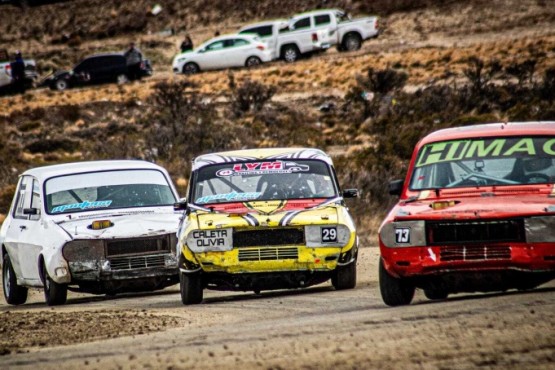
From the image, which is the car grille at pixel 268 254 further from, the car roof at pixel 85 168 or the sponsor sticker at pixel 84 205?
the car roof at pixel 85 168

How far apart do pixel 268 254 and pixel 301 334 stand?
3587mm

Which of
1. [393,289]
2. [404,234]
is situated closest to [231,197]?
[393,289]

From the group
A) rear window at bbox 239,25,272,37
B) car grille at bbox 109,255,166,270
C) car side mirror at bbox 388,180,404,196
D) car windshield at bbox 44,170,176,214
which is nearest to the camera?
car side mirror at bbox 388,180,404,196

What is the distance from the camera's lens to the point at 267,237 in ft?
44.2

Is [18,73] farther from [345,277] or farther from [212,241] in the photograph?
[212,241]

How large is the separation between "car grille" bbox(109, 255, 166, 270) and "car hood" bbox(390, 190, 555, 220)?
12.7ft

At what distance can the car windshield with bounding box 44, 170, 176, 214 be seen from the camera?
1576cm

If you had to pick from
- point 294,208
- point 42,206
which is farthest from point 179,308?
point 42,206

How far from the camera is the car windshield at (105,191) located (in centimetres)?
1576

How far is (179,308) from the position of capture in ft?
43.6

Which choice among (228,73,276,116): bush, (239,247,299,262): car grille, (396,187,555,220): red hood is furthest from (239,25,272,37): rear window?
(396,187,555,220): red hood

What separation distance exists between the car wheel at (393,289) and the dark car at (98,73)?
43.7 metres

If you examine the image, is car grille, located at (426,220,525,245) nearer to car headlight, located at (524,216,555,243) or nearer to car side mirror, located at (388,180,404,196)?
car headlight, located at (524,216,555,243)

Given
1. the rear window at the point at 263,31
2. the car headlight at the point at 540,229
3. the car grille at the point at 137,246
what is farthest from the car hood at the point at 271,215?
the rear window at the point at 263,31
